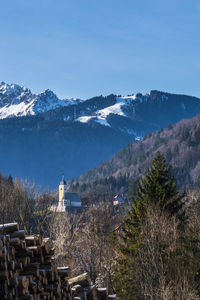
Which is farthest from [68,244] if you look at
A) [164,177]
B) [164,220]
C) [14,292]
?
[14,292]

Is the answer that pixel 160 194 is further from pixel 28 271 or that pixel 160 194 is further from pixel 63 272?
pixel 28 271

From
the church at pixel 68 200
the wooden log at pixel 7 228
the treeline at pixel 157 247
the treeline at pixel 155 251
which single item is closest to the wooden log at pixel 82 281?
the wooden log at pixel 7 228

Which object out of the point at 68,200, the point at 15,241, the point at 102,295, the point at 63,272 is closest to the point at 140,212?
the point at 102,295

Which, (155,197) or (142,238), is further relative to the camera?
(155,197)

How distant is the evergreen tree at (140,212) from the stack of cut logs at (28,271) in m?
16.5

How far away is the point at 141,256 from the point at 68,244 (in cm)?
2268

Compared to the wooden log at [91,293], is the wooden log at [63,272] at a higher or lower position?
higher

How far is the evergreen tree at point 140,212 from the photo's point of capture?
35.2 meters

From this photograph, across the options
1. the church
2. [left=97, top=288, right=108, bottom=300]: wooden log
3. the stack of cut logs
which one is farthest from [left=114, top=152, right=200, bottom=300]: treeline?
the church

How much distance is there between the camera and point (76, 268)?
47.9 meters

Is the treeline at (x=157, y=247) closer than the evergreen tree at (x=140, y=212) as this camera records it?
Yes

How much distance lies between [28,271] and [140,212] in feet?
76.8

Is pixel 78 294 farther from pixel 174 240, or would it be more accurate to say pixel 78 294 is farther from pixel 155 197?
pixel 155 197

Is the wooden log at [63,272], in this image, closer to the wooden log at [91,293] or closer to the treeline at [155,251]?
the wooden log at [91,293]
